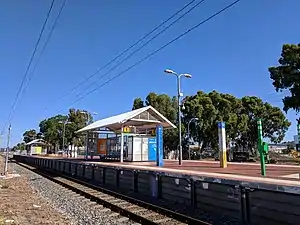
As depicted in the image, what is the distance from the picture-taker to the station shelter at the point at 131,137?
27359mm

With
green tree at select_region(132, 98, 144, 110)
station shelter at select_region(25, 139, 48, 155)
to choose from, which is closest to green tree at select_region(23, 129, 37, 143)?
station shelter at select_region(25, 139, 48, 155)

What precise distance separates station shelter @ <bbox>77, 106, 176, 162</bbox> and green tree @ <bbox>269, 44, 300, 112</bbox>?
38.4ft

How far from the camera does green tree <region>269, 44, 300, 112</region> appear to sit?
101 ft

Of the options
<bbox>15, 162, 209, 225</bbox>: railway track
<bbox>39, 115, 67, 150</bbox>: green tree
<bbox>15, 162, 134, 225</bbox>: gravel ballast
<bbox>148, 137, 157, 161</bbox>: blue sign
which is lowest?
<bbox>15, 162, 134, 225</bbox>: gravel ballast

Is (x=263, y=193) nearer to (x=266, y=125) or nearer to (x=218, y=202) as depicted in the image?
(x=218, y=202)

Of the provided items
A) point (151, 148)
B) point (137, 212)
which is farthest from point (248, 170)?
point (151, 148)

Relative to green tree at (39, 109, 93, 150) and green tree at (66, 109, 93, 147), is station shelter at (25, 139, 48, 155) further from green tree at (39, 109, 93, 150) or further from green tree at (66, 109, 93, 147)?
green tree at (66, 109, 93, 147)

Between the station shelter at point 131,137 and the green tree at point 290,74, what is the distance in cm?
1171

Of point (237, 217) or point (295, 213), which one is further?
point (237, 217)

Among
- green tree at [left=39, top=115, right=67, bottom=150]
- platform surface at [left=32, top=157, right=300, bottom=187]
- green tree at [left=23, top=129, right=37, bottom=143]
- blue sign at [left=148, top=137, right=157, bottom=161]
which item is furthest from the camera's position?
green tree at [left=23, top=129, right=37, bottom=143]

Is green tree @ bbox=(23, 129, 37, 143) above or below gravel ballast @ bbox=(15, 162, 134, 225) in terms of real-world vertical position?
above

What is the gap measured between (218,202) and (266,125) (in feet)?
171

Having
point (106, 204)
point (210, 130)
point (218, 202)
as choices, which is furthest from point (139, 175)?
point (210, 130)

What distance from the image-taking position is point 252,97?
183 feet
